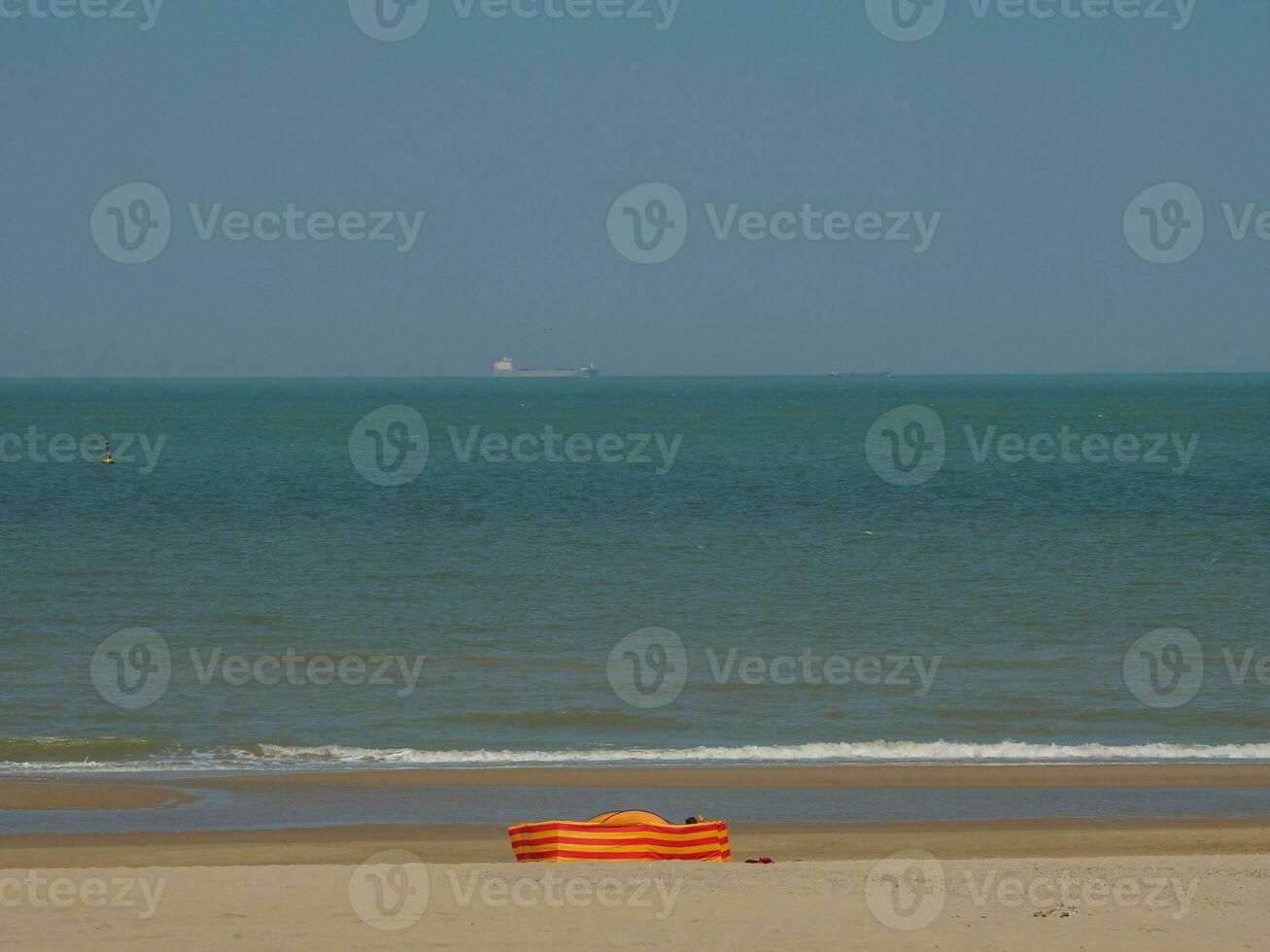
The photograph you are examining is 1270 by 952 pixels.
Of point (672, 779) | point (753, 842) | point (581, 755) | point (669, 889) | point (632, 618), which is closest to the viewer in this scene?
point (669, 889)

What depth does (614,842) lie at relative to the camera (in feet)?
41.1

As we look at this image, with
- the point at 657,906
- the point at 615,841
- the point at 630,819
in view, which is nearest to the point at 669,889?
the point at 657,906

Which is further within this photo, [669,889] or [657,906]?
[669,889]

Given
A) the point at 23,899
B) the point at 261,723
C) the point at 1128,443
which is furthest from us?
the point at 1128,443

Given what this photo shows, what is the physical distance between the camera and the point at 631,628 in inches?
1120

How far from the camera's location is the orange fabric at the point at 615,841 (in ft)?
41.1

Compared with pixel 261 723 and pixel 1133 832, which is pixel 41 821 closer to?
pixel 261 723

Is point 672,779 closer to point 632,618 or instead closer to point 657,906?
point 657,906

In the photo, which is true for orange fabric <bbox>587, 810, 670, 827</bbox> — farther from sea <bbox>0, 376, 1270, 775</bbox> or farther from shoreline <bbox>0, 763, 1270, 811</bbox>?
sea <bbox>0, 376, 1270, 775</bbox>

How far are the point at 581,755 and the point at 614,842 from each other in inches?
269

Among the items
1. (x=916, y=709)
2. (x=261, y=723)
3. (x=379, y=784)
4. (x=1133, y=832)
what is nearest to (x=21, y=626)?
(x=261, y=723)

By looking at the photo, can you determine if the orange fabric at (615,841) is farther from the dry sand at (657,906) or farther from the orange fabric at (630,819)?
the dry sand at (657,906)

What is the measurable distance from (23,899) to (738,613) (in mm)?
20258

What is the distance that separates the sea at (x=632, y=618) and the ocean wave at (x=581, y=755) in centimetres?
6
